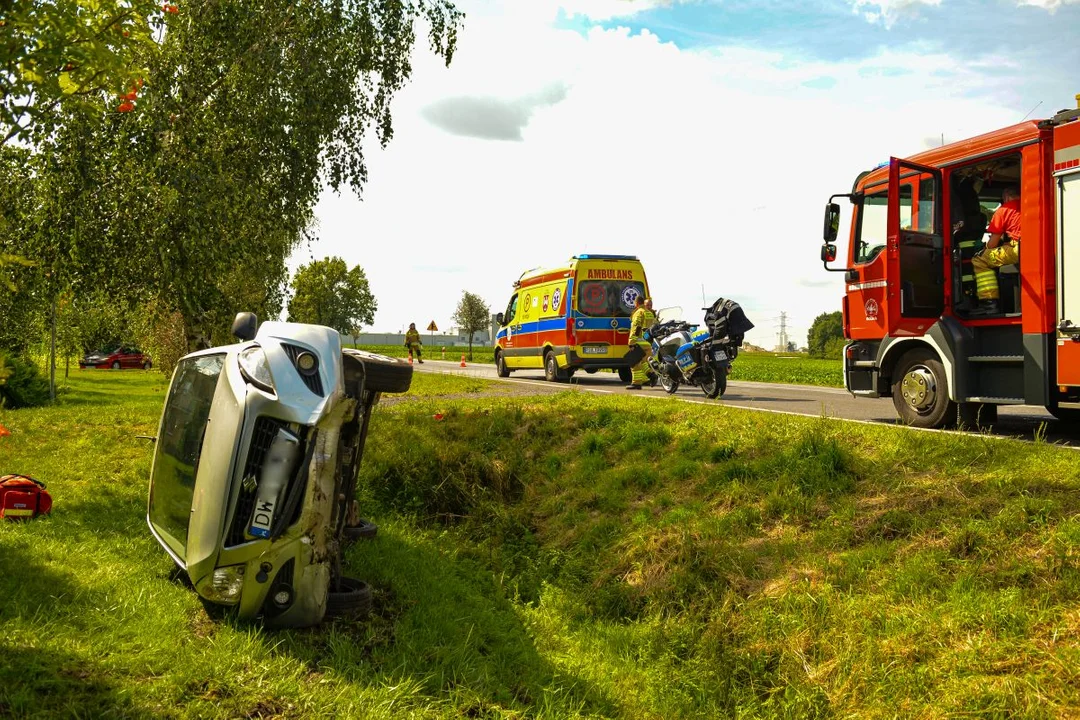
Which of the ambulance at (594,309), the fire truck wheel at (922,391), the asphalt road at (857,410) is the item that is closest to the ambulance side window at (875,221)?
the fire truck wheel at (922,391)

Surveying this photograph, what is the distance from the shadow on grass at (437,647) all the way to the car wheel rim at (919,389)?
5.33 metres

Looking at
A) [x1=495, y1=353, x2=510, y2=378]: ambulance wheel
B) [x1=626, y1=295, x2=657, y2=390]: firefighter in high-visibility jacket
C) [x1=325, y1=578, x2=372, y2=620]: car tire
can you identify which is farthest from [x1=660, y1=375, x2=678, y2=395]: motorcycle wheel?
[x1=325, y1=578, x2=372, y2=620]: car tire

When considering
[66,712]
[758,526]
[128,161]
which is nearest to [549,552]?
[758,526]

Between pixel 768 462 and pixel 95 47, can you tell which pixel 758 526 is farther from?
pixel 95 47

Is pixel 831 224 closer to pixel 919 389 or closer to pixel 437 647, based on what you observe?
pixel 919 389

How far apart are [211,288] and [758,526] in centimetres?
725

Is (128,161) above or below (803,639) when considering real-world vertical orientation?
above

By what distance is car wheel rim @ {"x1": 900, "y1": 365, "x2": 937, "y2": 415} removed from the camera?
29.3 ft

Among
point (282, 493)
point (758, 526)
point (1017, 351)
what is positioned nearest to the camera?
point (282, 493)

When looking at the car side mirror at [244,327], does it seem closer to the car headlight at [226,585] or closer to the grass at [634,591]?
the car headlight at [226,585]

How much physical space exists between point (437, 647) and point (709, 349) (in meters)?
8.99

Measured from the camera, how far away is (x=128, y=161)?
8.95 metres

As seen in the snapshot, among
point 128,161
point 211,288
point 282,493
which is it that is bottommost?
point 282,493

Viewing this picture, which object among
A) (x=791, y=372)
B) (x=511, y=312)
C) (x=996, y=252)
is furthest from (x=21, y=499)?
(x=791, y=372)
